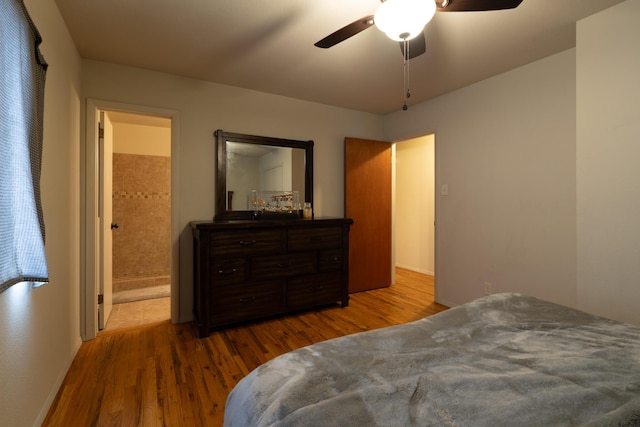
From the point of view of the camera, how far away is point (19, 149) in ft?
3.78

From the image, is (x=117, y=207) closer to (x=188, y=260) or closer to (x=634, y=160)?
(x=188, y=260)

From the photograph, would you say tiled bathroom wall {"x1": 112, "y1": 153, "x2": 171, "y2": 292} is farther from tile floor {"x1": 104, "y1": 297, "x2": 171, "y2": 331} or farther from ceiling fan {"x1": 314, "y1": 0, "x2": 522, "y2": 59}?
ceiling fan {"x1": 314, "y1": 0, "x2": 522, "y2": 59}

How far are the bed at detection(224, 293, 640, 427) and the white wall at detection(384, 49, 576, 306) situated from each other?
143 cm

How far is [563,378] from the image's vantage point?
857 millimetres

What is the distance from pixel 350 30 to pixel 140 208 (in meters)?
3.85

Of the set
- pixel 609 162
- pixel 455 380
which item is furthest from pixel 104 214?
pixel 609 162

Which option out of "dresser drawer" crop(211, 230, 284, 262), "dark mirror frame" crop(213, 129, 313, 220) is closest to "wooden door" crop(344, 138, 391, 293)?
"dark mirror frame" crop(213, 129, 313, 220)

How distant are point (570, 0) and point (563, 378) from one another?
2137mm


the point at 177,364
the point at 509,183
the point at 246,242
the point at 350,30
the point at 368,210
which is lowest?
the point at 177,364

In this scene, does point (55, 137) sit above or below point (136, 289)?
above

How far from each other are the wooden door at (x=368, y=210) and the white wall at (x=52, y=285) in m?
2.70

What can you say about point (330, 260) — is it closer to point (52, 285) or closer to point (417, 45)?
point (417, 45)

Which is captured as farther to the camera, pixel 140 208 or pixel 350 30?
pixel 140 208

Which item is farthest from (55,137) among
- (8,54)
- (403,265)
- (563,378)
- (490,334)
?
(403,265)
